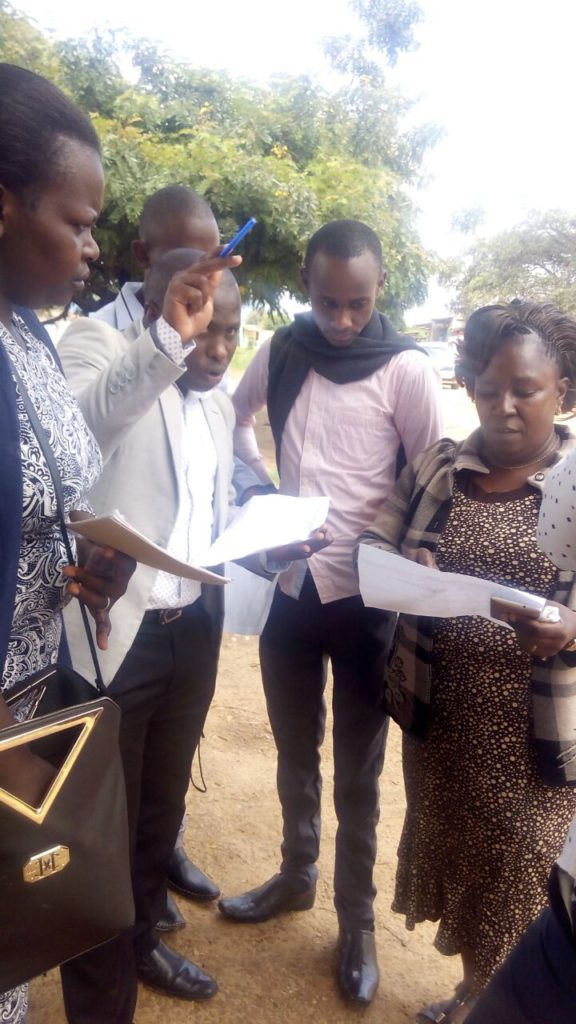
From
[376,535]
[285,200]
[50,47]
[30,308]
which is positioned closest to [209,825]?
[376,535]

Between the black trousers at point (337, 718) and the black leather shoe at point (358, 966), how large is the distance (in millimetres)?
41

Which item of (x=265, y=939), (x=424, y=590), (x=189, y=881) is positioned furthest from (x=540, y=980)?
(x=189, y=881)

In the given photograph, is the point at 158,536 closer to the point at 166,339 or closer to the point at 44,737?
the point at 166,339

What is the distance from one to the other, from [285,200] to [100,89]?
3300 millimetres

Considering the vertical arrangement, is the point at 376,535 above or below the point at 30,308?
below

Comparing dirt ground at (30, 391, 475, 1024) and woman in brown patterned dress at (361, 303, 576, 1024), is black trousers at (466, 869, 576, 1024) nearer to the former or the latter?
woman in brown patterned dress at (361, 303, 576, 1024)

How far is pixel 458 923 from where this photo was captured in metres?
2.05

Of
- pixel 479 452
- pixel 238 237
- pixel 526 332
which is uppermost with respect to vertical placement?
pixel 238 237

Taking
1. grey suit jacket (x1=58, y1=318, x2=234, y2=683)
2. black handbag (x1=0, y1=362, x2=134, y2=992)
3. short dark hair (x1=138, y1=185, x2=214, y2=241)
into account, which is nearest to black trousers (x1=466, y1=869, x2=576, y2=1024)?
black handbag (x1=0, y1=362, x2=134, y2=992)

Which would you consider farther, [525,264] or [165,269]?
[525,264]

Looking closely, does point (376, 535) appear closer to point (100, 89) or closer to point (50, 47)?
point (100, 89)

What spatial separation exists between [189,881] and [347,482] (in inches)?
60.9

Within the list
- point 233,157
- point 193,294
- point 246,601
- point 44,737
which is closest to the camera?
point 44,737

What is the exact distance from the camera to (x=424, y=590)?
160cm
